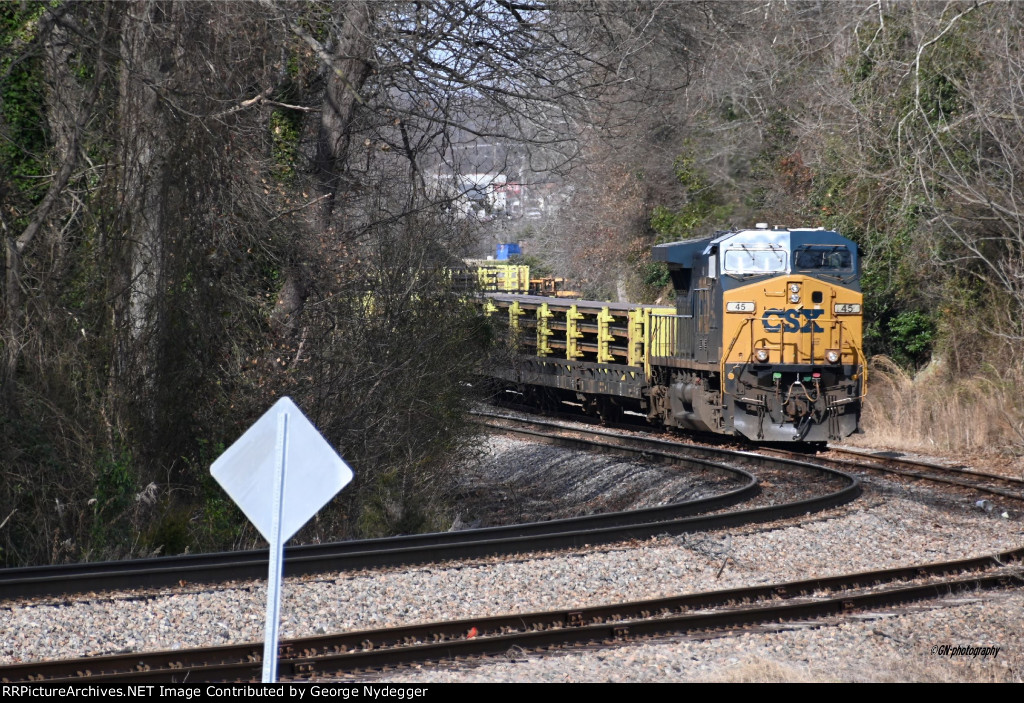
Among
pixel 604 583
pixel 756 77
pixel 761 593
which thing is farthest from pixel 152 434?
pixel 756 77

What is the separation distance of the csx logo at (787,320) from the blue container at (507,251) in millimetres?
36221

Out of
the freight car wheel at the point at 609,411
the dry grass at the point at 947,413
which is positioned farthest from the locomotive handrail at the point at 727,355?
the freight car wheel at the point at 609,411

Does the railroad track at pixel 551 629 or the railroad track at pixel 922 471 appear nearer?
the railroad track at pixel 551 629

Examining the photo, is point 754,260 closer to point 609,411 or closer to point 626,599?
point 609,411

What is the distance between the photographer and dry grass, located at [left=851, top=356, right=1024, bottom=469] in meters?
17.6

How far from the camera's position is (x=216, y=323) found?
40.5ft

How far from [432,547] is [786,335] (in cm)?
867

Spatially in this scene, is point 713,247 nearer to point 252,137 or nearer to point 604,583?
point 252,137

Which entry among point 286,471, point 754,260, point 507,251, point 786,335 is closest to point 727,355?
point 786,335

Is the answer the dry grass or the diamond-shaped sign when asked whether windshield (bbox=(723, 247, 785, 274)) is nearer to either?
the dry grass

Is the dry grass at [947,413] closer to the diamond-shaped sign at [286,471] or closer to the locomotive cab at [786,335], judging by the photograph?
the locomotive cab at [786,335]

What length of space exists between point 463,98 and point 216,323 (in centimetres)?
429

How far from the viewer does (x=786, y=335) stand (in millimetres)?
16312

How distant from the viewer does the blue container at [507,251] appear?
177ft
